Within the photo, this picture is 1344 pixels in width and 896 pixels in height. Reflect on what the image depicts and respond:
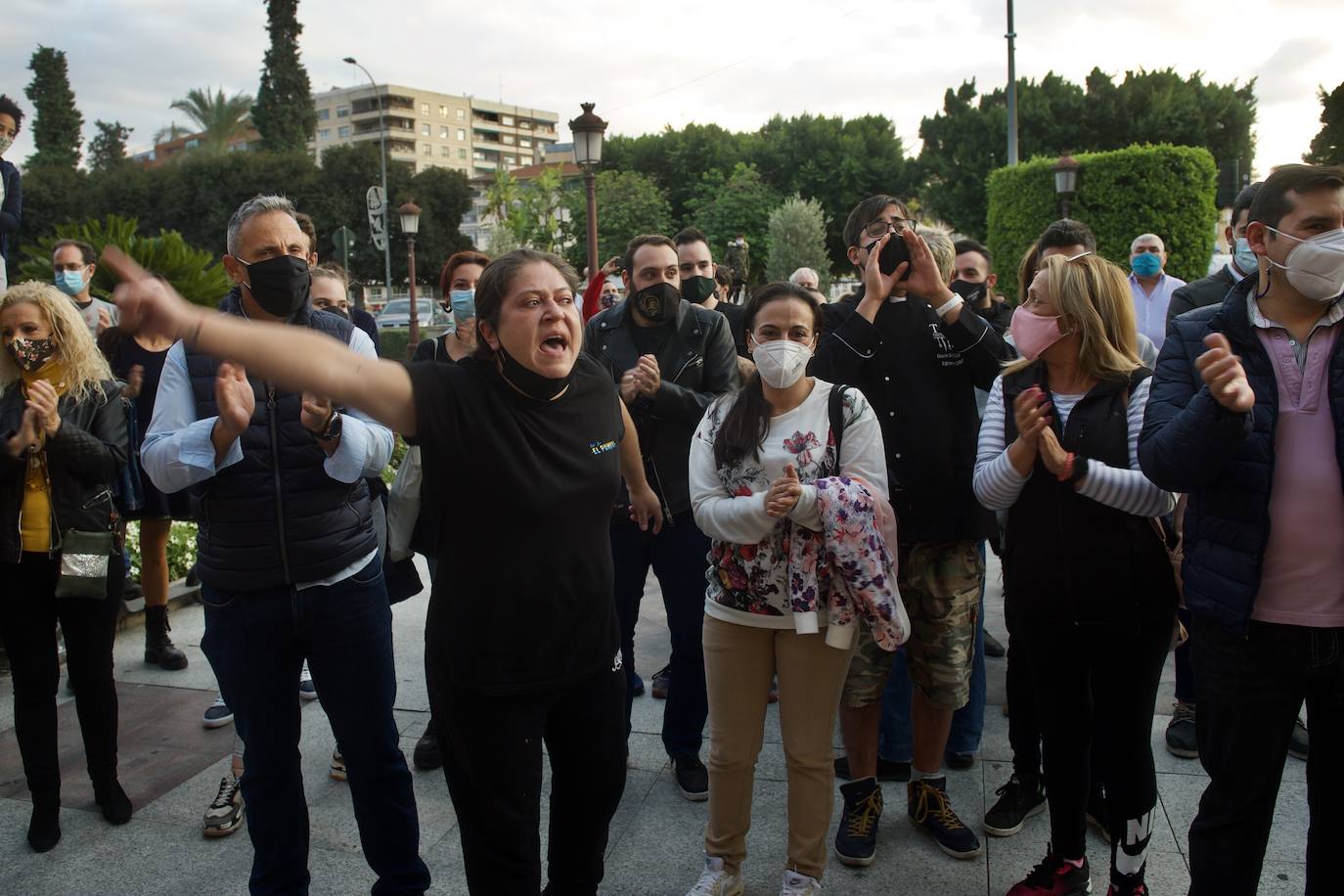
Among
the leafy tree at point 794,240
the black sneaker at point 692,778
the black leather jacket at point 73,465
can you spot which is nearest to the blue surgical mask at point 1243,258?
the black sneaker at point 692,778

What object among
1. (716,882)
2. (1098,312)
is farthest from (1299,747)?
(716,882)

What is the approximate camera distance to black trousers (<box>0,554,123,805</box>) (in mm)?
3445

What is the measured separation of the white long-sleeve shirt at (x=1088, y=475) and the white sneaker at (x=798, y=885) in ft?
4.13

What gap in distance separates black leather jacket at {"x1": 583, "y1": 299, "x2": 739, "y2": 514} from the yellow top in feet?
→ 6.54

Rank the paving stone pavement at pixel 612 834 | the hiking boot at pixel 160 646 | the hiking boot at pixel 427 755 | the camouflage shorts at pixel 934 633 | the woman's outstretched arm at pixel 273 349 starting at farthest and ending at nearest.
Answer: the hiking boot at pixel 160 646
the hiking boot at pixel 427 755
the camouflage shorts at pixel 934 633
the paving stone pavement at pixel 612 834
the woman's outstretched arm at pixel 273 349

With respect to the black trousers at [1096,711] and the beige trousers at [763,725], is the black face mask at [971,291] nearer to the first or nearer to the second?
the black trousers at [1096,711]

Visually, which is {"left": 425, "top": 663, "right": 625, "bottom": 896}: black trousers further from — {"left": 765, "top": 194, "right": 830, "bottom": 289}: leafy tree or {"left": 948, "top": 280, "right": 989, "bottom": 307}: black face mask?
{"left": 765, "top": 194, "right": 830, "bottom": 289}: leafy tree

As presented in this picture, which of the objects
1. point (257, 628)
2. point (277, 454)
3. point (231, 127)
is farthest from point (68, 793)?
point (231, 127)

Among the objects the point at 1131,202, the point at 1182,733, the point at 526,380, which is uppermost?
the point at 1131,202

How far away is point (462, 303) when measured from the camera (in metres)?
4.14

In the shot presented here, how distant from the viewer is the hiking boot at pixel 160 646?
5180 millimetres

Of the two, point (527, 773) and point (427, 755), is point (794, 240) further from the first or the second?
point (527, 773)

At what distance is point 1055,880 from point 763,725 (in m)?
0.98


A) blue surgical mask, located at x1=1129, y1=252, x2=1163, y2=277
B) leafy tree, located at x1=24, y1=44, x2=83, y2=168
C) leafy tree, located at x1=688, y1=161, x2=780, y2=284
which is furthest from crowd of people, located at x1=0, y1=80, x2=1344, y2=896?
leafy tree, located at x1=24, y1=44, x2=83, y2=168
